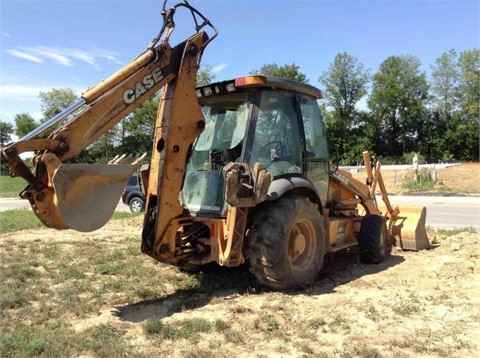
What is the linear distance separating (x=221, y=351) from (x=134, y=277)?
2.79m

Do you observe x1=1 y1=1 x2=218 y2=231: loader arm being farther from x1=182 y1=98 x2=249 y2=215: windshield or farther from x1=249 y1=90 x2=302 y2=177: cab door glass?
x1=249 y1=90 x2=302 y2=177: cab door glass

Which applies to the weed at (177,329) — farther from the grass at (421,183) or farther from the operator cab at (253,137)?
the grass at (421,183)

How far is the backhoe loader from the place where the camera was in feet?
15.2

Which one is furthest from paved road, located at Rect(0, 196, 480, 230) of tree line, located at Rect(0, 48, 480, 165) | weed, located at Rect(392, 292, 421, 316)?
tree line, located at Rect(0, 48, 480, 165)

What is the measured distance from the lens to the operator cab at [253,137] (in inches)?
232

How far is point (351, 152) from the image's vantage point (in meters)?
53.3

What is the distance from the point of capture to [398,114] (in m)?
58.8

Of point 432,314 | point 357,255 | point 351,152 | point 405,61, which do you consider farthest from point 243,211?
point 405,61

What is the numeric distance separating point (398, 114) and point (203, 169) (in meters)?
56.5

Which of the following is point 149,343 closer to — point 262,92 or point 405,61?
point 262,92

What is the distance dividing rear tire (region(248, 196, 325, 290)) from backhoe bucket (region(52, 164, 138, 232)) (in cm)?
165

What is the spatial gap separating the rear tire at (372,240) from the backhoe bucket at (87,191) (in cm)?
401

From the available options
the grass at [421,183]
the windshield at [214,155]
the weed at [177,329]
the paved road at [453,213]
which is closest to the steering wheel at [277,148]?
the windshield at [214,155]

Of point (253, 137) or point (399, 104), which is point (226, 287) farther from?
point (399, 104)
